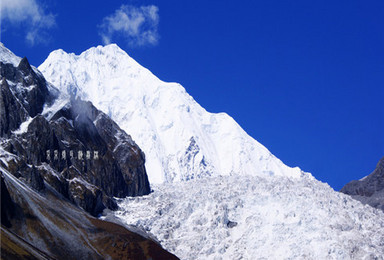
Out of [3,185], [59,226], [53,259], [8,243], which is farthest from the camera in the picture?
[59,226]

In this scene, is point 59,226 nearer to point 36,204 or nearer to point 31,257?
point 36,204

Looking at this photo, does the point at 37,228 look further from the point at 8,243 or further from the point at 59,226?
the point at 8,243

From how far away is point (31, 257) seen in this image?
484 feet

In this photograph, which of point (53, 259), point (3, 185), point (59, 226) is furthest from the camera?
point (59, 226)

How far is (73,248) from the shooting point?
18950 cm

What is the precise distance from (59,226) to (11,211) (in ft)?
61.5

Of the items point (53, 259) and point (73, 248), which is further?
point (73, 248)

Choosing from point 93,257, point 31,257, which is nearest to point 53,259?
point 31,257

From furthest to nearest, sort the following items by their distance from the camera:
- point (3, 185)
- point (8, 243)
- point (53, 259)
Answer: point (3, 185), point (53, 259), point (8, 243)

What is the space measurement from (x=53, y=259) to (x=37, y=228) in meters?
22.9

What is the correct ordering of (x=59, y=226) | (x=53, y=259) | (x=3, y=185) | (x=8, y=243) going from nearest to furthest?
(x=8, y=243) → (x=53, y=259) → (x=3, y=185) → (x=59, y=226)

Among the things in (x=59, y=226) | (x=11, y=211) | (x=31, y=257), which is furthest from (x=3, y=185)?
(x=31, y=257)

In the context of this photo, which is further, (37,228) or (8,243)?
(37,228)

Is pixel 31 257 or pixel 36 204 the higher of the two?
pixel 36 204
